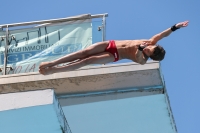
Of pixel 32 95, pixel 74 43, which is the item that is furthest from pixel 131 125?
pixel 32 95

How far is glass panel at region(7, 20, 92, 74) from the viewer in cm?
1205

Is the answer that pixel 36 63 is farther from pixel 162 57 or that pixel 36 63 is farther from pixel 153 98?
pixel 162 57

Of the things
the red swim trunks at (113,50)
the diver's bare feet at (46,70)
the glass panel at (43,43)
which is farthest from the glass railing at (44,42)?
the diver's bare feet at (46,70)

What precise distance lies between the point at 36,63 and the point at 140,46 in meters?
3.50

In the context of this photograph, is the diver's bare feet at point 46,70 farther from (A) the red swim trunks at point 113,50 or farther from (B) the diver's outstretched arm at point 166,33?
(B) the diver's outstretched arm at point 166,33

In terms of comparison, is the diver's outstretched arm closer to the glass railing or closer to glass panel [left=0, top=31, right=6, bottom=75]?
the glass railing

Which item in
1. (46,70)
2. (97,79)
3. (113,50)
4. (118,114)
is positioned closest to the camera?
(46,70)

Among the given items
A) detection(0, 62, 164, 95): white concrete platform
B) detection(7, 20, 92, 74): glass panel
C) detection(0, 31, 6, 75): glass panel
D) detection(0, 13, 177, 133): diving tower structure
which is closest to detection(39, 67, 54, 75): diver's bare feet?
detection(0, 13, 177, 133): diving tower structure

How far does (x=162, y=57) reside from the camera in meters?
9.27

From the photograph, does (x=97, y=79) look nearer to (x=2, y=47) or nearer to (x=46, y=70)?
(x=46, y=70)

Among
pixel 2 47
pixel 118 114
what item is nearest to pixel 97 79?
pixel 118 114

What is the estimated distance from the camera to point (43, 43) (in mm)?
12312

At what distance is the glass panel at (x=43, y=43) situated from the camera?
39.5 feet

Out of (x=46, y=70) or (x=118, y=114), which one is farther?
(x=118, y=114)
